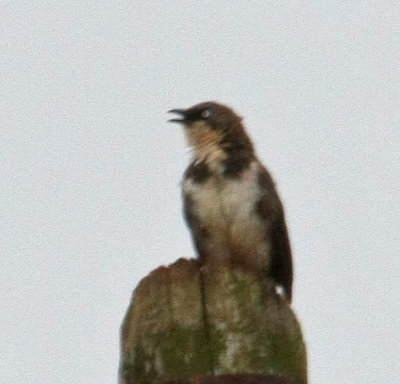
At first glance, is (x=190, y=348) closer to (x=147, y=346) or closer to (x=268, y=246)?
(x=147, y=346)

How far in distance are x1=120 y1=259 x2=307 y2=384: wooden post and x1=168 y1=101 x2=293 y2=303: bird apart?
3.65 metres

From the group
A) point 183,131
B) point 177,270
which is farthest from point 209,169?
point 177,270

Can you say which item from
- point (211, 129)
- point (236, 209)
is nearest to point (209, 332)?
point (236, 209)

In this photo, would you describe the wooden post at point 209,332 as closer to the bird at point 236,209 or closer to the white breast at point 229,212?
the bird at point 236,209

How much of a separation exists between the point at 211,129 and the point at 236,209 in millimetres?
1192

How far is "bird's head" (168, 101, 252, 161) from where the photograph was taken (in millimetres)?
8086

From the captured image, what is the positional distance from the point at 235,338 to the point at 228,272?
1.05ft

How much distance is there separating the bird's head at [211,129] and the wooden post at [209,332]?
4349 mm

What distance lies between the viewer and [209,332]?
3.37 metres

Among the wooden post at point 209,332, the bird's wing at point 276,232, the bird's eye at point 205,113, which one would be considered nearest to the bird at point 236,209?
the bird's wing at point 276,232

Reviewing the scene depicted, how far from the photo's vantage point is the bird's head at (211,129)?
8.09m

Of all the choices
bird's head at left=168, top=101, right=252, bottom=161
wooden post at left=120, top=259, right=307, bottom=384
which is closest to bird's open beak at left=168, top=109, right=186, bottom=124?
bird's head at left=168, top=101, right=252, bottom=161

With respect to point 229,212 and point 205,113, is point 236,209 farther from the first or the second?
point 205,113

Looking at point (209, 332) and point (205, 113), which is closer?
point (209, 332)
